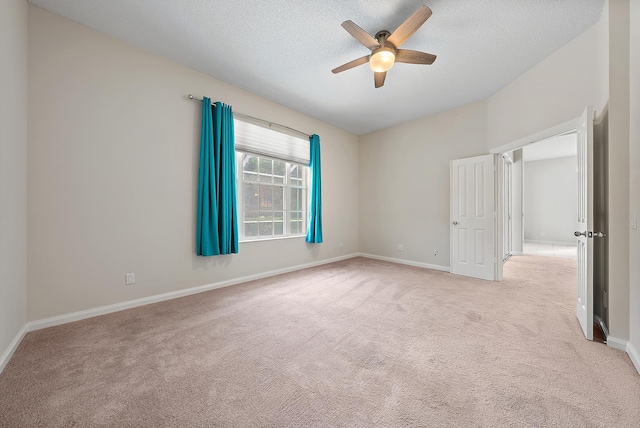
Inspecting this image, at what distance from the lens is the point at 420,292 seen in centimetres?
333

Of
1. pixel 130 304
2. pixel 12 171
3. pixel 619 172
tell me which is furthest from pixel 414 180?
pixel 12 171

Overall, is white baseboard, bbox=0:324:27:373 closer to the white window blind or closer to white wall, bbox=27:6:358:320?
white wall, bbox=27:6:358:320

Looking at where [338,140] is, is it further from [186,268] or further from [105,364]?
[105,364]

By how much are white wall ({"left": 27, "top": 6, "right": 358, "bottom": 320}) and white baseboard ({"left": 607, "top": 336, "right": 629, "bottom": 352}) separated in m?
3.98

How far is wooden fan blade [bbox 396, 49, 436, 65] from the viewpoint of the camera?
2496 mm

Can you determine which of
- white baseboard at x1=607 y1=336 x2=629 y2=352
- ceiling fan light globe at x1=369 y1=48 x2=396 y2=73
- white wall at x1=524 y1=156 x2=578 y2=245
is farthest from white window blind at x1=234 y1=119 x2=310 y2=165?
white wall at x1=524 y1=156 x2=578 y2=245

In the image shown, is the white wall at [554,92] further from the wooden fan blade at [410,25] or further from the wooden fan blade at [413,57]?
the wooden fan blade at [410,25]

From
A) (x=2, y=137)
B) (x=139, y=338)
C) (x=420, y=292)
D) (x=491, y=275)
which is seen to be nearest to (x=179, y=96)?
(x=2, y=137)

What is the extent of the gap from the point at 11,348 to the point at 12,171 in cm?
132

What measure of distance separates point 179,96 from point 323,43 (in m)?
1.89

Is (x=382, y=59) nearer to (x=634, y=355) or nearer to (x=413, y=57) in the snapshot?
(x=413, y=57)

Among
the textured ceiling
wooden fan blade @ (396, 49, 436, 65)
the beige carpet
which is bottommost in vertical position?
the beige carpet

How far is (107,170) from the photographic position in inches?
104

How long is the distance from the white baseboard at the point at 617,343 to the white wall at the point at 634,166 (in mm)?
83
